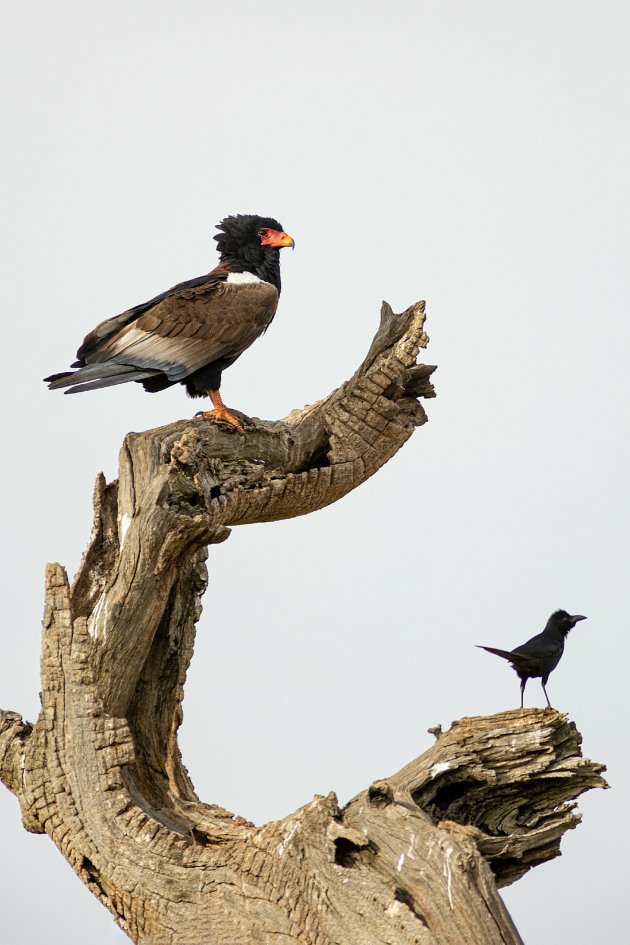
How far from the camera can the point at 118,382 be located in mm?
6461

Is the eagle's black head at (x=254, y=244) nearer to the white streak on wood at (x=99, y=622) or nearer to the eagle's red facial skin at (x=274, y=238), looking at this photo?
the eagle's red facial skin at (x=274, y=238)

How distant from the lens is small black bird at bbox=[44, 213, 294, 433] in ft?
21.4

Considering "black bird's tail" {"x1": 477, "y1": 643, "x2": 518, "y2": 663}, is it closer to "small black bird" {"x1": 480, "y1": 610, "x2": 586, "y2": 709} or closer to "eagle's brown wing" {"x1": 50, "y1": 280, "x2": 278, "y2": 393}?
"small black bird" {"x1": 480, "y1": 610, "x2": 586, "y2": 709}

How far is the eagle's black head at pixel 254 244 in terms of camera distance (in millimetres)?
7590

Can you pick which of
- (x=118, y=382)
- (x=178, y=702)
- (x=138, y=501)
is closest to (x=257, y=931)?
(x=178, y=702)

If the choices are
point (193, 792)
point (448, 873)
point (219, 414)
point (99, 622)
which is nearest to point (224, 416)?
point (219, 414)

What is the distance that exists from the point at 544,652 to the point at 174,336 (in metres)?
2.72

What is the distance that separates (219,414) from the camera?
656cm

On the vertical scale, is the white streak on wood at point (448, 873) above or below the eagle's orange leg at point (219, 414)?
below

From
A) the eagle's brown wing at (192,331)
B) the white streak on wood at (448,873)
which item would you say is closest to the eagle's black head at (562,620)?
the white streak on wood at (448,873)

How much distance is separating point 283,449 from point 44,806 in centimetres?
232

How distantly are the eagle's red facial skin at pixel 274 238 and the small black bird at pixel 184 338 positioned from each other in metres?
0.30

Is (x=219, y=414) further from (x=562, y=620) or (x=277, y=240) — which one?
(x=562, y=620)

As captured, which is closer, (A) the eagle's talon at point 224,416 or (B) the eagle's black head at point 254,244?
(A) the eagle's talon at point 224,416
